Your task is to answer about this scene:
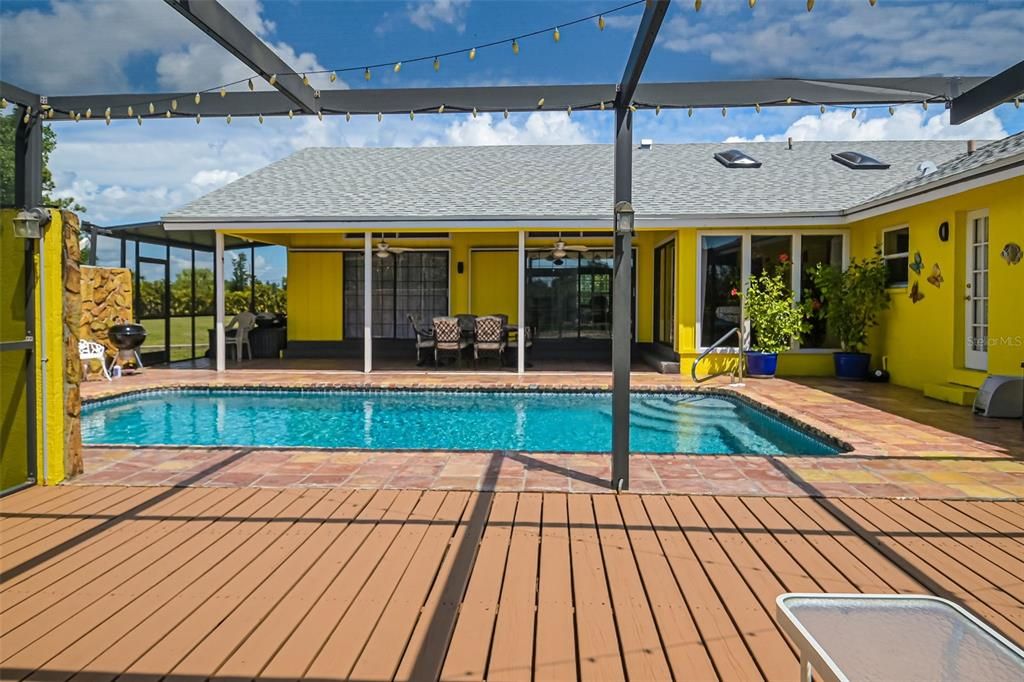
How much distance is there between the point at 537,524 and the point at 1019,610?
1.95 m

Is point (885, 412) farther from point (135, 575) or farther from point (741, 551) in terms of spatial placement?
point (135, 575)

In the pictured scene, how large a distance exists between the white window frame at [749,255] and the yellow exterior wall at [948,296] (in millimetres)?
414

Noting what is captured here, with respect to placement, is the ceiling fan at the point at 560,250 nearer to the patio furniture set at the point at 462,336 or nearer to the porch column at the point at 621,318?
the patio furniture set at the point at 462,336

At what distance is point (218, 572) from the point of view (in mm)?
2752

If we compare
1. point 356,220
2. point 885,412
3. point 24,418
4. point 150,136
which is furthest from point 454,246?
point 24,418

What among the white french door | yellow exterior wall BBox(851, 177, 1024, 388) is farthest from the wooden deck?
the white french door

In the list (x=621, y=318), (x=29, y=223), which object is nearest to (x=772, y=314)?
(x=621, y=318)

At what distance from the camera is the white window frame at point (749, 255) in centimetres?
1012

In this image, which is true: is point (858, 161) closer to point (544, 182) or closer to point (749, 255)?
point (749, 255)

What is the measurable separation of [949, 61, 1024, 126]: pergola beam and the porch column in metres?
2.22

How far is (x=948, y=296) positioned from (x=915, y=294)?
75cm

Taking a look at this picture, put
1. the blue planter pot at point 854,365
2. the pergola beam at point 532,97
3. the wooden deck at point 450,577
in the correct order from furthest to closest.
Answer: the blue planter pot at point 854,365
the pergola beam at point 532,97
the wooden deck at point 450,577

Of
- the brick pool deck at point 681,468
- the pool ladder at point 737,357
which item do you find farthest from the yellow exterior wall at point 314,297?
the brick pool deck at point 681,468

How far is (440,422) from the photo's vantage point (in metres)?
7.61
